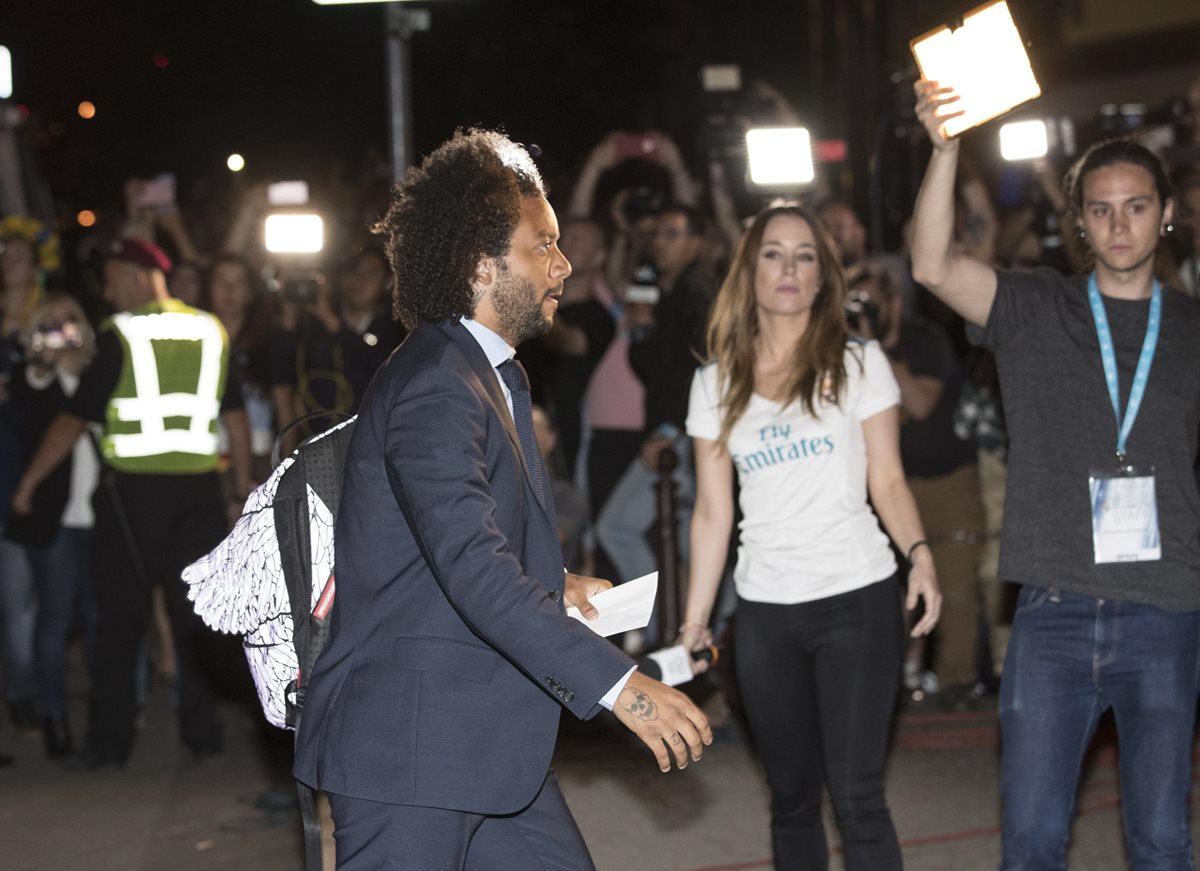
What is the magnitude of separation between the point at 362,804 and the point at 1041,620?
1926mm

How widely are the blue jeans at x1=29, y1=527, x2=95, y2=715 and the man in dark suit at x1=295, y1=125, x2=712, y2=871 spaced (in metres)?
5.02

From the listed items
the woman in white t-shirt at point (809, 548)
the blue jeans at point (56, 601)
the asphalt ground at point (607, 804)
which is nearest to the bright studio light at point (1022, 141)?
the asphalt ground at point (607, 804)

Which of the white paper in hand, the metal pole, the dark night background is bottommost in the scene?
the white paper in hand

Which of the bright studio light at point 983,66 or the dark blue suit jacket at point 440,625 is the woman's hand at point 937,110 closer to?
the bright studio light at point 983,66

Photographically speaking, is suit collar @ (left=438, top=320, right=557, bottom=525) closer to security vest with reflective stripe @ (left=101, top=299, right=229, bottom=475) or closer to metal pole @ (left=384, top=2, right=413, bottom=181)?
security vest with reflective stripe @ (left=101, top=299, right=229, bottom=475)

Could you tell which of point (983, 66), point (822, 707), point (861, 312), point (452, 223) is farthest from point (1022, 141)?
point (452, 223)

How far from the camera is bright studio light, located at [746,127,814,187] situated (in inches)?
319

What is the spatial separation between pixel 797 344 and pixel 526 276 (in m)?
1.76

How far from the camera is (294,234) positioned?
9445 millimetres

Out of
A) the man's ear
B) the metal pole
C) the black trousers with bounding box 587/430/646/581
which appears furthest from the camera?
the black trousers with bounding box 587/430/646/581

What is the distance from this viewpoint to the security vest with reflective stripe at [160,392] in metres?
7.20

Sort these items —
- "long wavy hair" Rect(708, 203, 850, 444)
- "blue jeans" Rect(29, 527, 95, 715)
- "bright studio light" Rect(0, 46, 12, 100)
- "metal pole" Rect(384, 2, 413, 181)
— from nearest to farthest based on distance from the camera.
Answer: "long wavy hair" Rect(708, 203, 850, 444) < "blue jeans" Rect(29, 527, 95, 715) < "metal pole" Rect(384, 2, 413, 181) < "bright studio light" Rect(0, 46, 12, 100)

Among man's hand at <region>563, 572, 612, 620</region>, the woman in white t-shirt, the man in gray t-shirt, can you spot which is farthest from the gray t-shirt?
man's hand at <region>563, 572, 612, 620</region>

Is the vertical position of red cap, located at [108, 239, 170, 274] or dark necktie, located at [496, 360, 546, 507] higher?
red cap, located at [108, 239, 170, 274]
